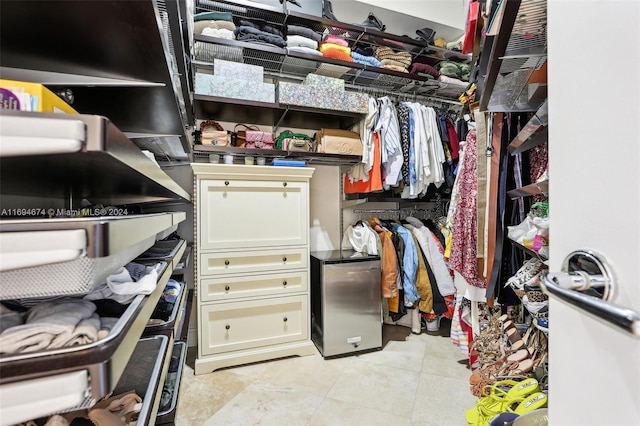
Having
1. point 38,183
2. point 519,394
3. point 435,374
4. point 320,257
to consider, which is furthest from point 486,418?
point 38,183

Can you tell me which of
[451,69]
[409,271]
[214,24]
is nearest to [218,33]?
[214,24]

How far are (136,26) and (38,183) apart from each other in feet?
1.52

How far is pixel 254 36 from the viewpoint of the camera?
6.66ft

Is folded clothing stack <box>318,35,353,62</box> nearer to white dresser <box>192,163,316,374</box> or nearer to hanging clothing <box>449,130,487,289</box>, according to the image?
white dresser <box>192,163,316,374</box>

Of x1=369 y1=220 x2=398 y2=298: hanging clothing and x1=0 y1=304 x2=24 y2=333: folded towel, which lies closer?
x1=0 y1=304 x2=24 y2=333: folded towel

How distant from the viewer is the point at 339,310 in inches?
83.4

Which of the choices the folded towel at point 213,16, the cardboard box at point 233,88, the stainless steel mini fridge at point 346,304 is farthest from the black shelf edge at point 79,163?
the folded towel at point 213,16

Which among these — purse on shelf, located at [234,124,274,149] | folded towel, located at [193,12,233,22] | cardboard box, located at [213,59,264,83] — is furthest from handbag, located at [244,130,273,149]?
folded towel, located at [193,12,233,22]

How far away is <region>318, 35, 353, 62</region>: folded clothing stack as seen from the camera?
2185 mm

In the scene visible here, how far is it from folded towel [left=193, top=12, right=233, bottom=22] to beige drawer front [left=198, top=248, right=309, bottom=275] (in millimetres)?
1566

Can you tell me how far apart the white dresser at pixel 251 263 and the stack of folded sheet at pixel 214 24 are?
889 mm

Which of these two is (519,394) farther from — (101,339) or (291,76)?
(291,76)

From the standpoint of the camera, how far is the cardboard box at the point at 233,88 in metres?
1.94

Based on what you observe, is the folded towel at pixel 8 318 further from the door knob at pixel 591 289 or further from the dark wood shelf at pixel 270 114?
the dark wood shelf at pixel 270 114
